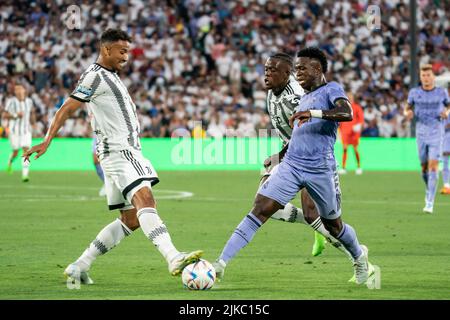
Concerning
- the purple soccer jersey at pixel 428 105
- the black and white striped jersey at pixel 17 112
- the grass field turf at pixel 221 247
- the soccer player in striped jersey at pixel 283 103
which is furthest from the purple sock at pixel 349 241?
the black and white striped jersey at pixel 17 112

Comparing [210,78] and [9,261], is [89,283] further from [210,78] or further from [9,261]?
[210,78]

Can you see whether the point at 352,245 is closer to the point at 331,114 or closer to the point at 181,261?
the point at 331,114

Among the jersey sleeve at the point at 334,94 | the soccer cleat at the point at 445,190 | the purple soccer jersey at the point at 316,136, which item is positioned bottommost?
the soccer cleat at the point at 445,190

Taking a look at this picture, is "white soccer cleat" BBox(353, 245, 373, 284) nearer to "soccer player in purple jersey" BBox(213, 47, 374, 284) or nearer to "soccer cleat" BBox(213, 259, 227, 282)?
"soccer player in purple jersey" BBox(213, 47, 374, 284)

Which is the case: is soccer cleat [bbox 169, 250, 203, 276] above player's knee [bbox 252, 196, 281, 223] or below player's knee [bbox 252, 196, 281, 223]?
below

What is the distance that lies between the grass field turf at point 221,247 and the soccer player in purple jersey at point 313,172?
1.43ft

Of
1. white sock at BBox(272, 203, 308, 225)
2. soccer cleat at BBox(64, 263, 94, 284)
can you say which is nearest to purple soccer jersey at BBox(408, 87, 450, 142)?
white sock at BBox(272, 203, 308, 225)

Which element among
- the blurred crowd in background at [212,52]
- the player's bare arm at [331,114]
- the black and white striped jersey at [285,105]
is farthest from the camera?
the blurred crowd in background at [212,52]

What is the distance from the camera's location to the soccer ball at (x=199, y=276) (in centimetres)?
935

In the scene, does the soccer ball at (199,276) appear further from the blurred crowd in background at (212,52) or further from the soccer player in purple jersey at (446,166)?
the blurred crowd in background at (212,52)

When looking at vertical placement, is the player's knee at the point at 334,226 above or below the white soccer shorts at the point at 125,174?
below

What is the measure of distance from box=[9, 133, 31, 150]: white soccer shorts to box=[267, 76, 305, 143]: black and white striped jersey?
18832 mm

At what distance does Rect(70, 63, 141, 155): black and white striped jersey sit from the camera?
32.3 feet

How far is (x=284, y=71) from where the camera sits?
11609 mm
